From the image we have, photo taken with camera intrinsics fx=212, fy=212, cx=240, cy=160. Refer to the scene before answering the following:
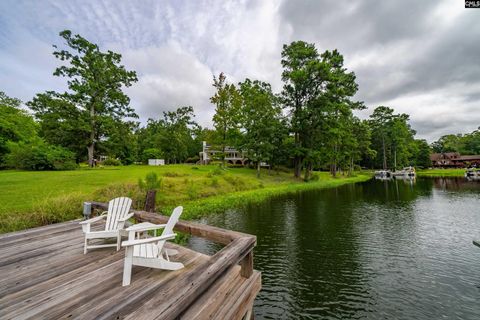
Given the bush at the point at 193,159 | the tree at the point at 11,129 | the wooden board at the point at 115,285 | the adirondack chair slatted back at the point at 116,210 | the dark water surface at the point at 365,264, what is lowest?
the dark water surface at the point at 365,264

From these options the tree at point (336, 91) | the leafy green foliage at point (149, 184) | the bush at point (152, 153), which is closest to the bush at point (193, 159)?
the bush at point (152, 153)

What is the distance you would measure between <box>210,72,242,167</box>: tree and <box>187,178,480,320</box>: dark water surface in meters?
20.8

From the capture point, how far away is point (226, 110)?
105 ft

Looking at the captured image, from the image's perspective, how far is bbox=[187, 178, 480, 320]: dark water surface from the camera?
467 centimetres

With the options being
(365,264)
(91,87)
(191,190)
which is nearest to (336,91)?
(191,190)

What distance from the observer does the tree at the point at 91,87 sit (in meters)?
27.8

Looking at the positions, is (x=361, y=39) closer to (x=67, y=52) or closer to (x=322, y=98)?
(x=322, y=98)

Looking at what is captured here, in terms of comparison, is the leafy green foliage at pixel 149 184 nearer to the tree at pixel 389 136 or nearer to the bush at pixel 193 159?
the bush at pixel 193 159

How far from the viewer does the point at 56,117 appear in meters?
27.7

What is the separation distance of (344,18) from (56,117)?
34501 millimetres

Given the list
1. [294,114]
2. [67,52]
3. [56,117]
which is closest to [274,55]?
[294,114]

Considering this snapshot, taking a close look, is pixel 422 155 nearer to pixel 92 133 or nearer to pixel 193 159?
pixel 193 159

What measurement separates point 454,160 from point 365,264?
9926 cm

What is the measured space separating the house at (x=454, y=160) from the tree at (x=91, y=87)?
9948 centimetres
